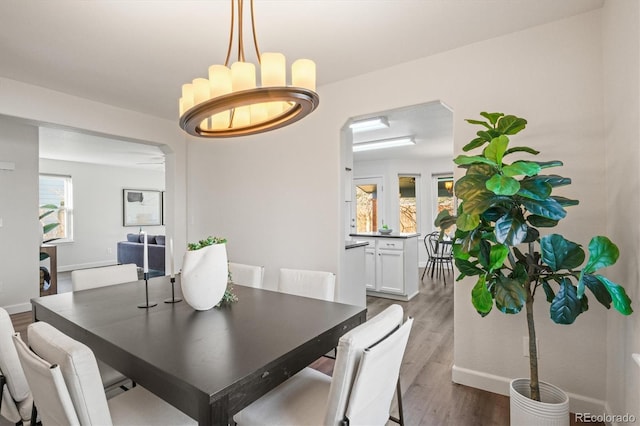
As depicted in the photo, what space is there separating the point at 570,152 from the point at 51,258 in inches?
253

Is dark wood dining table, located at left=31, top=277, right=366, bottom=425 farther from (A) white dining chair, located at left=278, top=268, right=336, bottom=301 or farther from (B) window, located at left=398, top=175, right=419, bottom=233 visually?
(B) window, located at left=398, top=175, right=419, bottom=233

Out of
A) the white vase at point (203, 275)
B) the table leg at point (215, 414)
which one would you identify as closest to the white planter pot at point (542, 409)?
the table leg at point (215, 414)

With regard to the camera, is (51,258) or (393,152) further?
(393,152)

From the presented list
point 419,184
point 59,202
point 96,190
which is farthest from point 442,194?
point 59,202

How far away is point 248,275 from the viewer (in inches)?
102

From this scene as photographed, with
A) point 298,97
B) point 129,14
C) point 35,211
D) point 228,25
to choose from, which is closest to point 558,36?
point 298,97

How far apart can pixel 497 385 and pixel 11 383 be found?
111 inches

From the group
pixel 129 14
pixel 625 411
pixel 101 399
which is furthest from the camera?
pixel 129 14

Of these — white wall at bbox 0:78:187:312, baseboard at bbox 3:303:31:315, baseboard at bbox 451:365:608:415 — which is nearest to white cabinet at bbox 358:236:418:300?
baseboard at bbox 451:365:608:415

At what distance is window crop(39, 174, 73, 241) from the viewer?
7.04m

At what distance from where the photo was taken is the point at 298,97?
4.94ft

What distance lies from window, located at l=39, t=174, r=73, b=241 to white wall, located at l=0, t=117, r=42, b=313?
10.6 ft

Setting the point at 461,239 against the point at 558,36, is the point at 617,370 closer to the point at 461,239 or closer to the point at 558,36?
the point at 461,239

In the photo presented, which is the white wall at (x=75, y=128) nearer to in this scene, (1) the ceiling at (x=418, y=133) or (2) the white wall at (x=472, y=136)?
(2) the white wall at (x=472, y=136)
